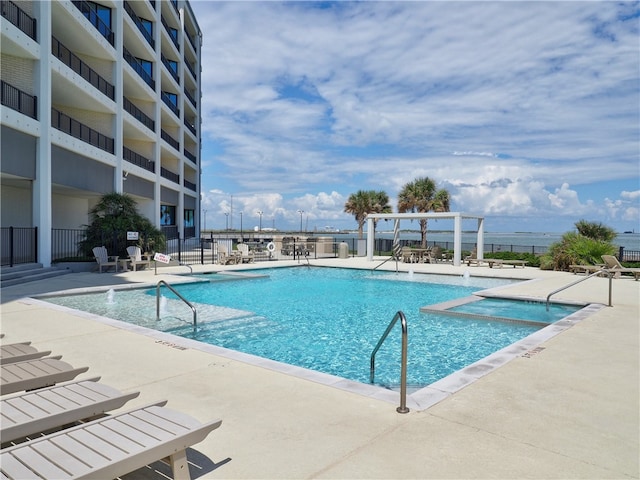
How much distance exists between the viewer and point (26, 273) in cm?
1539

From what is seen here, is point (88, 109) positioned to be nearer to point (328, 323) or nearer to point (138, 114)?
point (138, 114)

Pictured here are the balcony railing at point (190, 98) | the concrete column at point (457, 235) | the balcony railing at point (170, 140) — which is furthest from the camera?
the balcony railing at point (190, 98)

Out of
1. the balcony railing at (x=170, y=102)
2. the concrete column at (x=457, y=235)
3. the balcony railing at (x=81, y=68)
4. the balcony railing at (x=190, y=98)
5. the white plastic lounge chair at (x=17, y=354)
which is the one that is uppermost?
the balcony railing at (x=190, y=98)

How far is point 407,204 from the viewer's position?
3931 cm

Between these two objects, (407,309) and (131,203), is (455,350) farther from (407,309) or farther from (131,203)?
(131,203)

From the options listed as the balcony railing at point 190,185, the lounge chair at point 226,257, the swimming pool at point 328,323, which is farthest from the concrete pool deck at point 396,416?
the balcony railing at point 190,185

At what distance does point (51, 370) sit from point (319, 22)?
533 inches

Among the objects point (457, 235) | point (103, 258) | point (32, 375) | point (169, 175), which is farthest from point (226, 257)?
point (32, 375)

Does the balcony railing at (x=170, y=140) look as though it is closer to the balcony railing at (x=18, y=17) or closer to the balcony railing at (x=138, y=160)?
the balcony railing at (x=138, y=160)

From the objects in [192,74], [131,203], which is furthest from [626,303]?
[192,74]

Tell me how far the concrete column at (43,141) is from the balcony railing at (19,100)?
0.65 ft

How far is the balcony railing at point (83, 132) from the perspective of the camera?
2124cm

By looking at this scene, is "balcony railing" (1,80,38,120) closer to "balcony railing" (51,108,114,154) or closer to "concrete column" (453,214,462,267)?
"balcony railing" (51,108,114,154)

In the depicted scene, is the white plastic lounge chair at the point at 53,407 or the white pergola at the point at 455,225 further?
the white pergola at the point at 455,225
